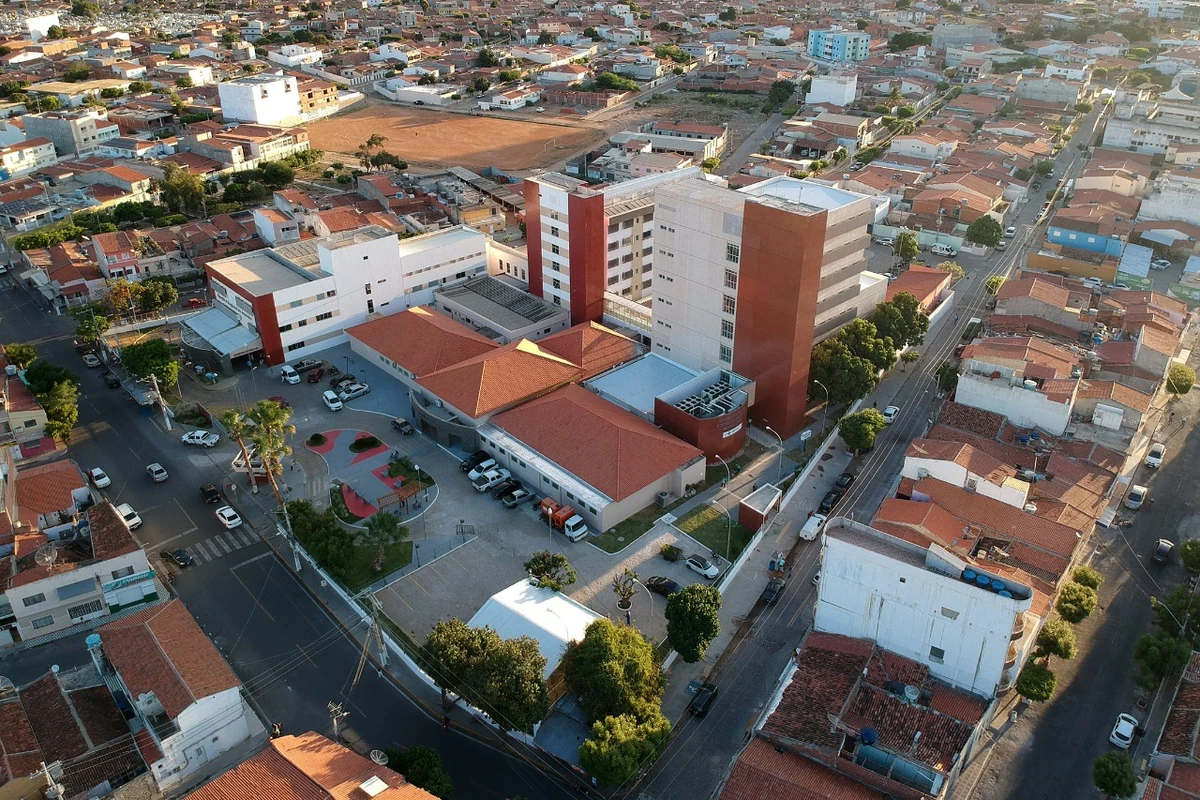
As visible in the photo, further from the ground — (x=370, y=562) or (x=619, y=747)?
(x=619, y=747)

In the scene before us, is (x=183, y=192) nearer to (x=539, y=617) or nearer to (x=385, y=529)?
(x=385, y=529)

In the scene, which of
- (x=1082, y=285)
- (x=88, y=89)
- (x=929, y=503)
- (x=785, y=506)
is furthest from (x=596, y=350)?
(x=88, y=89)

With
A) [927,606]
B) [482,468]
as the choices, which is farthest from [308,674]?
[927,606]

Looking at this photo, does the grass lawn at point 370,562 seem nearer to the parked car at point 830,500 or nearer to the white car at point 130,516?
the white car at point 130,516

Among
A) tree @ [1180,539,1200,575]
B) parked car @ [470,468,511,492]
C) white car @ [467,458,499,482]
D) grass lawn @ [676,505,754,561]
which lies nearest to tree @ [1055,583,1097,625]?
tree @ [1180,539,1200,575]

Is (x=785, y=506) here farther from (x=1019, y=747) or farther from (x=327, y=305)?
(x=327, y=305)

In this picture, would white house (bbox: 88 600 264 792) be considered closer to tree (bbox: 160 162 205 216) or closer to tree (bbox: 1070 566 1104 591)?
tree (bbox: 1070 566 1104 591)

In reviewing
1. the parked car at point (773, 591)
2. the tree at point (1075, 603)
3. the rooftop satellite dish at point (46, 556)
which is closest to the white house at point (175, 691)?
the rooftop satellite dish at point (46, 556)
